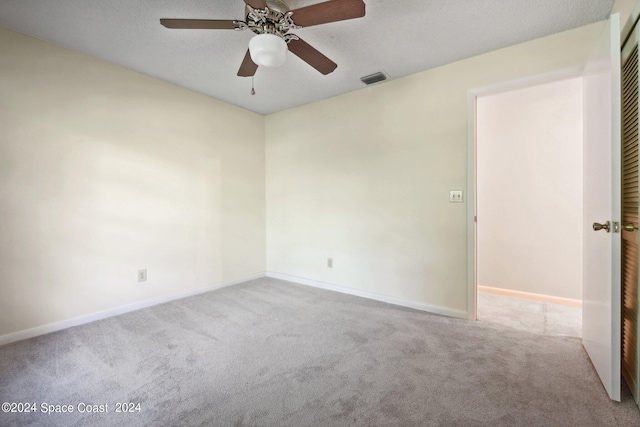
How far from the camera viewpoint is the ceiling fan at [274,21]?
1.38 meters

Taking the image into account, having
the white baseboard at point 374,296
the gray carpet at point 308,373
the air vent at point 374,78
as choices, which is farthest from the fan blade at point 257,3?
the white baseboard at point 374,296

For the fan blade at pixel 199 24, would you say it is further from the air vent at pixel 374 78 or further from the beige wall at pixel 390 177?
the beige wall at pixel 390 177

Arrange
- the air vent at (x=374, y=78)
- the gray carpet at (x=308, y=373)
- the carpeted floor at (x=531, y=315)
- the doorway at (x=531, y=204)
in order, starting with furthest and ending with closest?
the doorway at (x=531, y=204) < the air vent at (x=374, y=78) < the carpeted floor at (x=531, y=315) < the gray carpet at (x=308, y=373)

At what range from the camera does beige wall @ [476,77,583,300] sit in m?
2.80

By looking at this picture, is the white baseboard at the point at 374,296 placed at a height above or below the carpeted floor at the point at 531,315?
above

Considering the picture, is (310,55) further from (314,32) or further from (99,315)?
(99,315)

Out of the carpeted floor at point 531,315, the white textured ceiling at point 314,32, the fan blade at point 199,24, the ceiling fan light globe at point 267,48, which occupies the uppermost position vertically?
the white textured ceiling at point 314,32

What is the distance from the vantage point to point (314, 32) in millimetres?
1991

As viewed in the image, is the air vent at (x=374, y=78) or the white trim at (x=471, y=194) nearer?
the white trim at (x=471, y=194)

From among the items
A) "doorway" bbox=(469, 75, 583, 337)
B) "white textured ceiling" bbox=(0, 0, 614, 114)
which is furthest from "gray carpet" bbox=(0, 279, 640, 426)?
"white textured ceiling" bbox=(0, 0, 614, 114)

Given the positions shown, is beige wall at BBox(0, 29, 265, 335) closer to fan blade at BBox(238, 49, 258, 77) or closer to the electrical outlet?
fan blade at BBox(238, 49, 258, 77)

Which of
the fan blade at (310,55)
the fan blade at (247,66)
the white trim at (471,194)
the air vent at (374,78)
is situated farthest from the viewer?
the air vent at (374,78)

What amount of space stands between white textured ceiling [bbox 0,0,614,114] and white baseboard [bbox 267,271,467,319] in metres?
2.28

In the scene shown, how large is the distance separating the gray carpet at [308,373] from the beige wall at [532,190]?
114 cm
